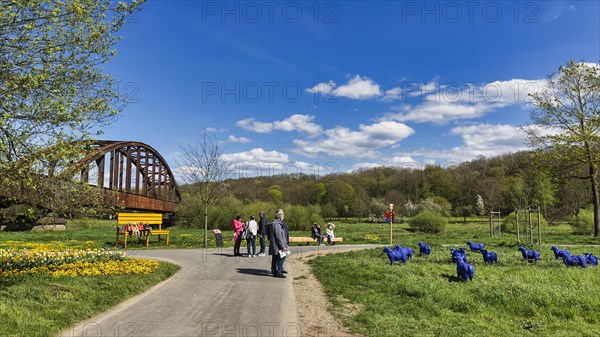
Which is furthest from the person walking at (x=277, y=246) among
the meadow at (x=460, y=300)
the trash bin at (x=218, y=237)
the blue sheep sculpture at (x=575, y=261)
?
the blue sheep sculpture at (x=575, y=261)

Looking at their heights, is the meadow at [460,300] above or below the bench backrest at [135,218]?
below

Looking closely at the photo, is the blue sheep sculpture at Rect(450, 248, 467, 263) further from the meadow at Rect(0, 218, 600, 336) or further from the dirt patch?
the dirt patch

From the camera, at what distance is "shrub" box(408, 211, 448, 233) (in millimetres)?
35188

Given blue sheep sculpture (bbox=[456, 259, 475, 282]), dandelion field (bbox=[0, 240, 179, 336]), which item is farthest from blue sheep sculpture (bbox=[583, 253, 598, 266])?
dandelion field (bbox=[0, 240, 179, 336])

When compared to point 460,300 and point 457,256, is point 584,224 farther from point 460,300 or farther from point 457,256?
point 460,300

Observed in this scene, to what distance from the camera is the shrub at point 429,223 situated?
3519 centimetres

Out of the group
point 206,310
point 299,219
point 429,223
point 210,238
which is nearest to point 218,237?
point 210,238

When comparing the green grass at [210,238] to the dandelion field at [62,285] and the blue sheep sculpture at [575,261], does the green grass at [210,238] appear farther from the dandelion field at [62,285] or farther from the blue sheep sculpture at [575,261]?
the blue sheep sculpture at [575,261]

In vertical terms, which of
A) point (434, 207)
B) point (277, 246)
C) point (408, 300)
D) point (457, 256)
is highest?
point (277, 246)

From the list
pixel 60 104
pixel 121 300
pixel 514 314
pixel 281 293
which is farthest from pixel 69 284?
pixel 514 314

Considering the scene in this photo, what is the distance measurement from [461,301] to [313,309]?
2.88 metres

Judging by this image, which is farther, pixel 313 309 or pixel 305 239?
pixel 305 239

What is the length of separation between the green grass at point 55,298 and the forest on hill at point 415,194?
69.4ft

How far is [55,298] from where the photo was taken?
23.3 ft
